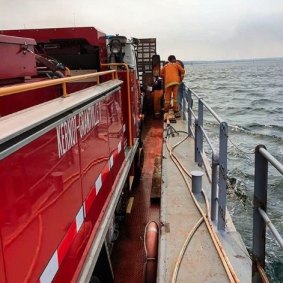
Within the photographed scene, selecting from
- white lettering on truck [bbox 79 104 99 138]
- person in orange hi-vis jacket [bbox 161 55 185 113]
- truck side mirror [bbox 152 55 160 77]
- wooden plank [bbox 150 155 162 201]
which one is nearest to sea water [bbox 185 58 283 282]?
wooden plank [bbox 150 155 162 201]

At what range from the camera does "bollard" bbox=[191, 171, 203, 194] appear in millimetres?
4594

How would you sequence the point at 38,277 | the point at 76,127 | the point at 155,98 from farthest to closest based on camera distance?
the point at 155,98 < the point at 76,127 < the point at 38,277

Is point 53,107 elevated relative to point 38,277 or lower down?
elevated

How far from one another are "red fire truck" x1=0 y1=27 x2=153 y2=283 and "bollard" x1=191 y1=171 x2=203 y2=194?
839 mm

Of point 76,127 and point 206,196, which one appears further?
point 206,196

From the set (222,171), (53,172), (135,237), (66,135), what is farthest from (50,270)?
(135,237)

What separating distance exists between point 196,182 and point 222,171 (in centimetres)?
115

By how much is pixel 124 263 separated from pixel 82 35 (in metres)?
2.98

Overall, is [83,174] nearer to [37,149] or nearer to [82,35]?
[37,149]

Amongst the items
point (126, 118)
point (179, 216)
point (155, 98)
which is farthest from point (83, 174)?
point (155, 98)

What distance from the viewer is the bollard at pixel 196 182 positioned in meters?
4.59

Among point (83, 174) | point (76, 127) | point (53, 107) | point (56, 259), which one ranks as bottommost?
point (56, 259)

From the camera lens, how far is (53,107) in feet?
7.53

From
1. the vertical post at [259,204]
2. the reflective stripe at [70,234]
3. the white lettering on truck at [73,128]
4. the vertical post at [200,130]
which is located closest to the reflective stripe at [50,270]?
the reflective stripe at [70,234]
